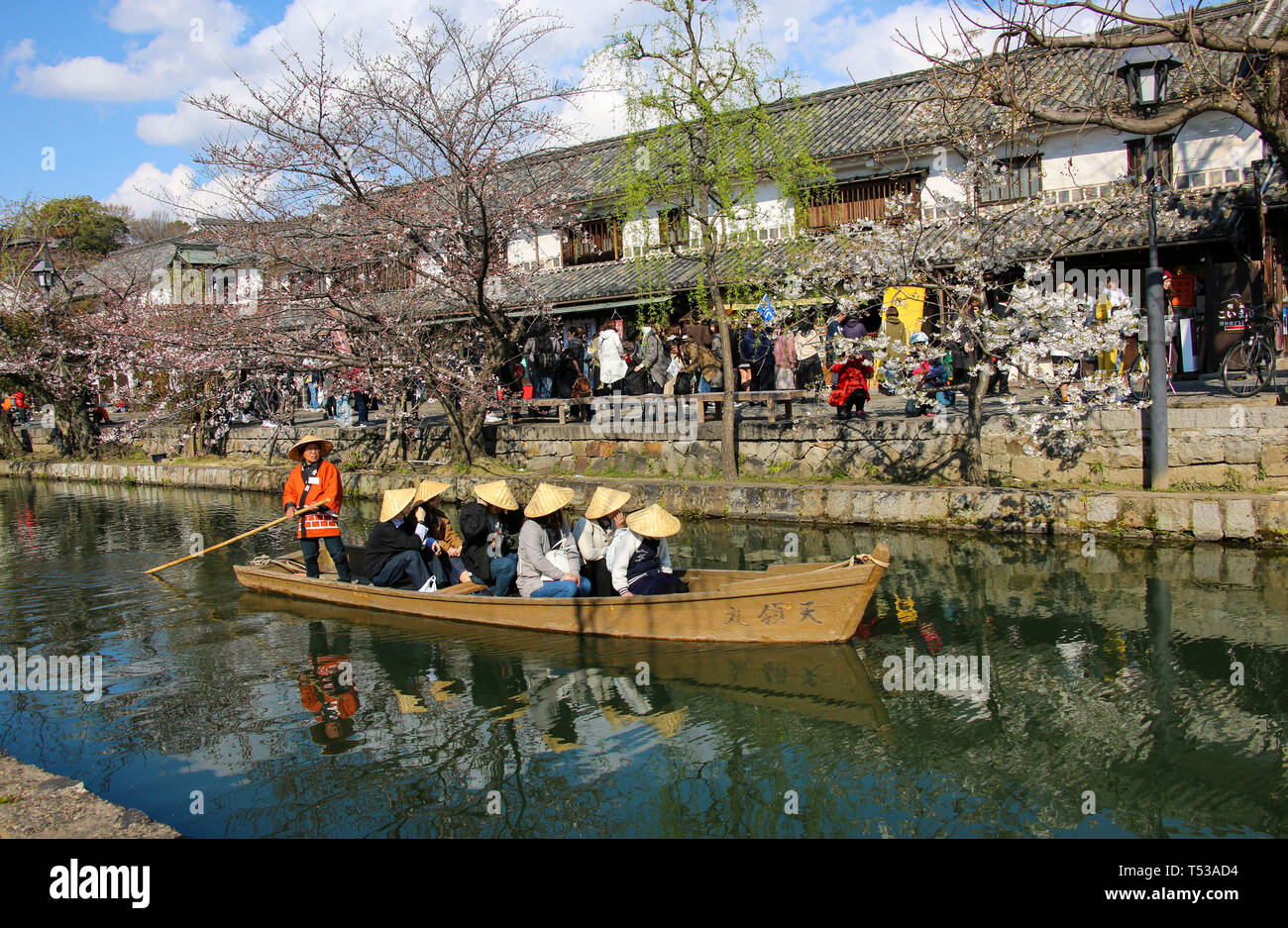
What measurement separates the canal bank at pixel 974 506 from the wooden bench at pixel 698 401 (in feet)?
4.08

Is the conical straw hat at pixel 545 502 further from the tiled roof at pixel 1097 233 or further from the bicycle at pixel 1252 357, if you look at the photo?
the bicycle at pixel 1252 357

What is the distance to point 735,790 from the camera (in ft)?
19.4

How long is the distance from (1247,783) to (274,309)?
15755 millimetres

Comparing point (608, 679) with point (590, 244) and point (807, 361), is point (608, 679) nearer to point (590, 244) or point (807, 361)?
point (807, 361)

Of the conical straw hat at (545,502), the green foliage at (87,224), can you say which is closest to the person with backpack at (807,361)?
the conical straw hat at (545,502)

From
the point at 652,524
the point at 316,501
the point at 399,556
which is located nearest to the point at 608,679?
the point at 652,524

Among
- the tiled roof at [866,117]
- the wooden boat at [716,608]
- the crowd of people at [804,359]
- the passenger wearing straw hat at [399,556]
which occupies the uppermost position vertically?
the tiled roof at [866,117]

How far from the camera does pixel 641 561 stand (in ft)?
28.0

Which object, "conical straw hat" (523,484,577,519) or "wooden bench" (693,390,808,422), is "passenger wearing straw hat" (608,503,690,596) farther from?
"wooden bench" (693,390,808,422)

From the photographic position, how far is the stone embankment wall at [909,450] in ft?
36.9

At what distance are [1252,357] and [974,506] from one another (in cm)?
400

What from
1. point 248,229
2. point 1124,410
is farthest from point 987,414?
point 248,229

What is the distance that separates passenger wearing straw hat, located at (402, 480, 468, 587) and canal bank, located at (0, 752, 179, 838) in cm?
455

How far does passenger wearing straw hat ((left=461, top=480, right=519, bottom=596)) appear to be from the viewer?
29.9 ft
